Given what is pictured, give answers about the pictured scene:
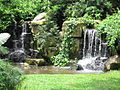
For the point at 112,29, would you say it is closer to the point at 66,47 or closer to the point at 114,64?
the point at 114,64

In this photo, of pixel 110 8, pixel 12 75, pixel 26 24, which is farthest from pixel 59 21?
pixel 12 75

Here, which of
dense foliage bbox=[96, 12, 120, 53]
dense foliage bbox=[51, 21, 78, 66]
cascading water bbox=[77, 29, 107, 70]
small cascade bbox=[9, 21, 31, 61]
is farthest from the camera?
small cascade bbox=[9, 21, 31, 61]

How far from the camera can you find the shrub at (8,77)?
17.8ft

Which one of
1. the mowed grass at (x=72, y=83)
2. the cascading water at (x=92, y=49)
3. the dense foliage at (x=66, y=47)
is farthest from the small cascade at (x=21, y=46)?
the mowed grass at (x=72, y=83)

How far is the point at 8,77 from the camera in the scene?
546 centimetres

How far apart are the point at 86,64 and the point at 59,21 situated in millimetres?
4427

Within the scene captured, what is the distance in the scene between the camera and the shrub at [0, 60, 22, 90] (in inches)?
214

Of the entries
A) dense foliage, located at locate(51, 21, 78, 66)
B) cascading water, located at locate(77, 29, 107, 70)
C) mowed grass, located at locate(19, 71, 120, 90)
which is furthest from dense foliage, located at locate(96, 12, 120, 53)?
mowed grass, located at locate(19, 71, 120, 90)

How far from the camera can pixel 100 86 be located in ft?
26.6

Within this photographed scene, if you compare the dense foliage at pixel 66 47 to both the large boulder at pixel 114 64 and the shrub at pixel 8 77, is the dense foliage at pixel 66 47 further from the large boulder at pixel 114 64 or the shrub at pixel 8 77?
the shrub at pixel 8 77

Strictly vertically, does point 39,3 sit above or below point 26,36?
above

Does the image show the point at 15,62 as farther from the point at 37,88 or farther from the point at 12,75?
the point at 12,75

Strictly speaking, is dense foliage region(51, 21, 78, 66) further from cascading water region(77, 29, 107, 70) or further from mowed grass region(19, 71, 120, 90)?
mowed grass region(19, 71, 120, 90)

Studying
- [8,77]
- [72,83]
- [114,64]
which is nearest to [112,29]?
[114,64]
